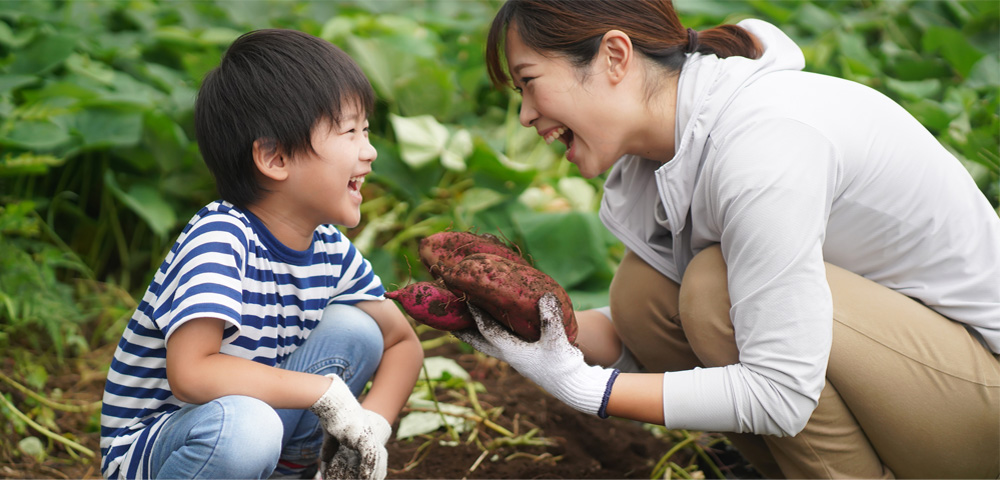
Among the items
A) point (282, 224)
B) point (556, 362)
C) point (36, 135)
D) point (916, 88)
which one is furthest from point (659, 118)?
point (36, 135)

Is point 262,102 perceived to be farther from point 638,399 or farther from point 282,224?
point 638,399

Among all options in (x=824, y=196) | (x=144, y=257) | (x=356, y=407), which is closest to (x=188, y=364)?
(x=356, y=407)

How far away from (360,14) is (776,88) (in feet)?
7.27

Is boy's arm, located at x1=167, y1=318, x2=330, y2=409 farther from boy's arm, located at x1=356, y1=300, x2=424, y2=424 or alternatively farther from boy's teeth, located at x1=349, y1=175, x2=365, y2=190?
boy's teeth, located at x1=349, y1=175, x2=365, y2=190

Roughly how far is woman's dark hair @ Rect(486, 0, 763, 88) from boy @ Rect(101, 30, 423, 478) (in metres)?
0.32

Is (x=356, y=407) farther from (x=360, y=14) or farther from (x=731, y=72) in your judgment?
(x=360, y=14)

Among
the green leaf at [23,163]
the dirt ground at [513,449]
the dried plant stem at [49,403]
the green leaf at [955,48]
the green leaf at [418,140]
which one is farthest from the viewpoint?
the green leaf at [955,48]

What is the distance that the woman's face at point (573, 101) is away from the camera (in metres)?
1.49

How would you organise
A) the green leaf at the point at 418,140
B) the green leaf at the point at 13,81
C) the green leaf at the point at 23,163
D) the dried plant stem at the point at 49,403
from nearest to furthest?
the dried plant stem at the point at 49,403 < the green leaf at the point at 23,163 < the green leaf at the point at 13,81 < the green leaf at the point at 418,140

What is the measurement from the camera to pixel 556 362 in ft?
4.47

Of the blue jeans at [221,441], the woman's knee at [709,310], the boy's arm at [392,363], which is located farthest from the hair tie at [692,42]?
the blue jeans at [221,441]

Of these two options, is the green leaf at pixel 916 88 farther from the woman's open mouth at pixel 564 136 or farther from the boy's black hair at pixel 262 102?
the boy's black hair at pixel 262 102

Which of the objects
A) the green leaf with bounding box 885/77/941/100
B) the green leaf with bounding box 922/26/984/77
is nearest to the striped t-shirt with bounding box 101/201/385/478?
the green leaf with bounding box 885/77/941/100

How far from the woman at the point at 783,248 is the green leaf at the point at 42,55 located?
1561mm
